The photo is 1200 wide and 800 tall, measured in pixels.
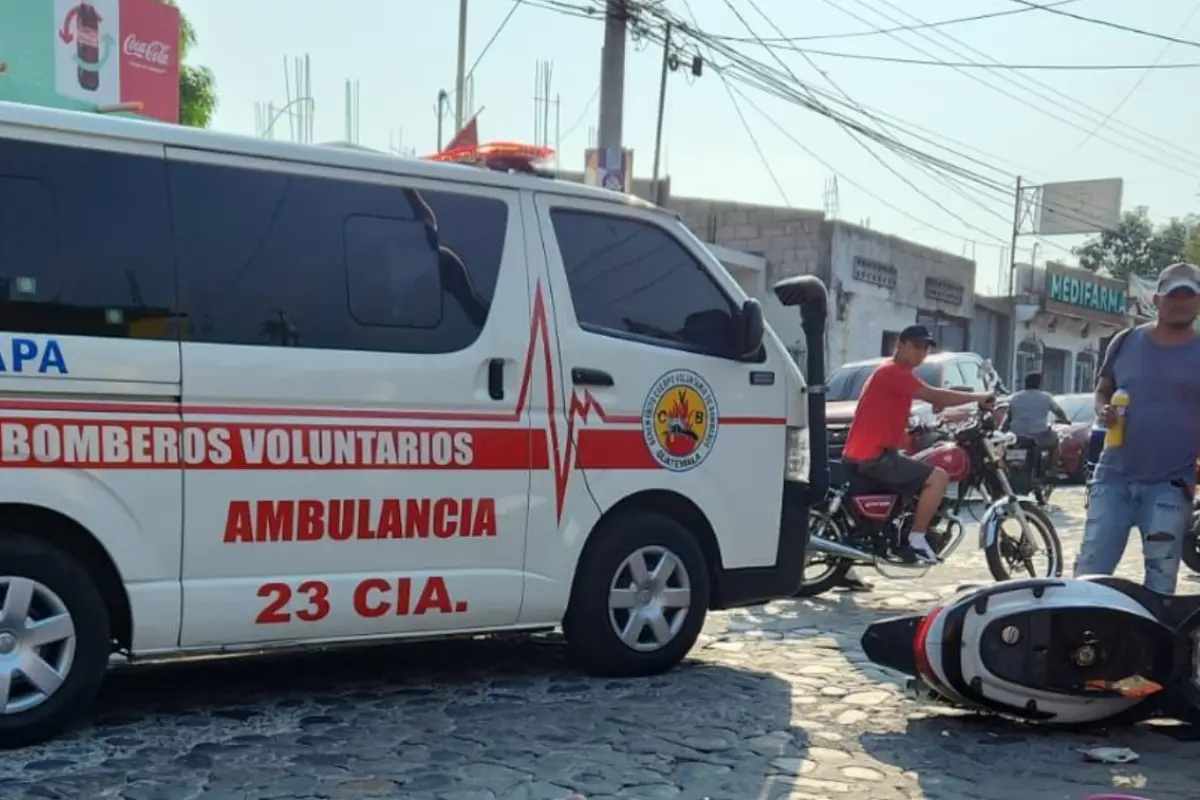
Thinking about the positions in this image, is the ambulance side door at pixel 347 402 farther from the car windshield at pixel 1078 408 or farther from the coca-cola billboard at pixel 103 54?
the car windshield at pixel 1078 408

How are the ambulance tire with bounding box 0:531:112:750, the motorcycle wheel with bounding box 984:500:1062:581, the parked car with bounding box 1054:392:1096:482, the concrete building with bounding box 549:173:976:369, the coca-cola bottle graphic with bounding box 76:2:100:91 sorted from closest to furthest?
the ambulance tire with bounding box 0:531:112:750
the motorcycle wheel with bounding box 984:500:1062:581
the coca-cola bottle graphic with bounding box 76:2:100:91
the parked car with bounding box 1054:392:1096:482
the concrete building with bounding box 549:173:976:369

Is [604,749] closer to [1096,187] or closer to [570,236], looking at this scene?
[570,236]

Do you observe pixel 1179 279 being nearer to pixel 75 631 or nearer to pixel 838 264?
pixel 75 631

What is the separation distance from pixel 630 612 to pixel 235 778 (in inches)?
77.2

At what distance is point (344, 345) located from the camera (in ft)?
15.6

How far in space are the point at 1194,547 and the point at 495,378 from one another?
21.0ft

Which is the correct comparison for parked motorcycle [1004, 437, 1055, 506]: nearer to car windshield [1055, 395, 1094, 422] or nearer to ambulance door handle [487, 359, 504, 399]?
car windshield [1055, 395, 1094, 422]

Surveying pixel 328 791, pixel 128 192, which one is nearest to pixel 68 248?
pixel 128 192

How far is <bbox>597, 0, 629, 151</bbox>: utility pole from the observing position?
1257 cm

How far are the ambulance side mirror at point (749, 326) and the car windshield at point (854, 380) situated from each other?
9.01 metres

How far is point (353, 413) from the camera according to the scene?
187 inches

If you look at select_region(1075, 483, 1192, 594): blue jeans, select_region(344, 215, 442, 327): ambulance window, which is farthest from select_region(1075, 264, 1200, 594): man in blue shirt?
select_region(344, 215, 442, 327): ambulance window

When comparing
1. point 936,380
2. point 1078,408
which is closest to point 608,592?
point 936,380

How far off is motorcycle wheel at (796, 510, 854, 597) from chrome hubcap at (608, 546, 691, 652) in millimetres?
2542
